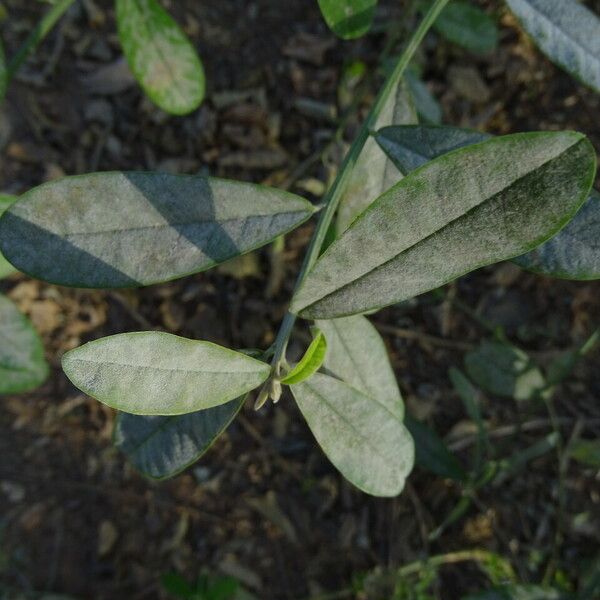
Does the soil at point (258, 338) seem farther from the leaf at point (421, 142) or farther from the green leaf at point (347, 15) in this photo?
the leaf at point (421, 142)

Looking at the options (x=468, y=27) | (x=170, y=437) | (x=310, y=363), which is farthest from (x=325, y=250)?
(x=468, y=27)

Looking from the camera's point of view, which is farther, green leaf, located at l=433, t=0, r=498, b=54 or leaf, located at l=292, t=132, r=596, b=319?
green leaf, located at l=433, t=0, r=498, b=54

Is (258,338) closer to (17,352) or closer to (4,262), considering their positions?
(17,352)

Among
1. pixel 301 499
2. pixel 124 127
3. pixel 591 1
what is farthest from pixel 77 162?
pixel 591 1

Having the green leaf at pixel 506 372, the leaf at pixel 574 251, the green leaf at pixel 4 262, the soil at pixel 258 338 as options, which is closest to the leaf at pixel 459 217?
the leaf at pixel 574 251

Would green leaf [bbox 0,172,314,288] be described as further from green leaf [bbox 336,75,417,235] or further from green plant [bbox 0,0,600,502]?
green leaf [bbox 336,75,417,235]

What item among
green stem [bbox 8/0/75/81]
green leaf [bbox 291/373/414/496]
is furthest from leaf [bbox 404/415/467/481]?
green stem [bbox 8/0/75/81]
